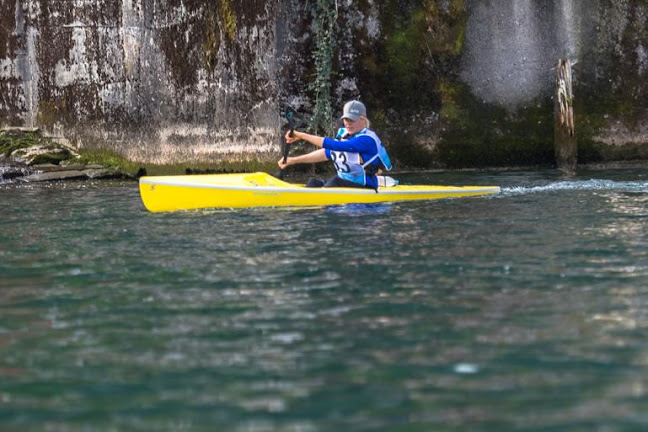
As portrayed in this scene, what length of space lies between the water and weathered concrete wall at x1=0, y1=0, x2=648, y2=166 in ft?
18.9

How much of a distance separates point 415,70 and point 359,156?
4.37 metres

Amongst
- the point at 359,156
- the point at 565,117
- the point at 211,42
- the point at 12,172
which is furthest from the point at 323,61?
the point at 12,172

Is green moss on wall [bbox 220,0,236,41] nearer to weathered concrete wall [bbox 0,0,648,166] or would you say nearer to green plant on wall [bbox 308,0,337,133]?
weathered concrete wall [bbox 0,0,648,166]

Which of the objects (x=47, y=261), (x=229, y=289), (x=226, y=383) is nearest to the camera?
(x=226, y=383)

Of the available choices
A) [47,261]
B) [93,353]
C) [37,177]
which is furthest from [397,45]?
[93,353]

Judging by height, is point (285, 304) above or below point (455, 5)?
below

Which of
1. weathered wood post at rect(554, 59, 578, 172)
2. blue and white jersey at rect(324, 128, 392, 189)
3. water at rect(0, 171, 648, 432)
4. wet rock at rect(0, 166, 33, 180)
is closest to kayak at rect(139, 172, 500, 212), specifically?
blue and white jersey at rect(324, 128, 392, 189)

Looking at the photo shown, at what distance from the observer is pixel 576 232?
7.37 m

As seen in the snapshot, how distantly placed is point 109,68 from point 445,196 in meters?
6.09

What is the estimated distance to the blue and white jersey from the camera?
9867 mm

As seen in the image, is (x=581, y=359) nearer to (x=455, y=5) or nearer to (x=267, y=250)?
(x=267, y=250)

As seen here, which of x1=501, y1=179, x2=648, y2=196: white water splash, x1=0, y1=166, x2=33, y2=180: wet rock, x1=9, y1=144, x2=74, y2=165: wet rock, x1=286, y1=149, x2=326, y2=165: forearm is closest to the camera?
x1=286, y1=149, x2=326, y2=165: forearm

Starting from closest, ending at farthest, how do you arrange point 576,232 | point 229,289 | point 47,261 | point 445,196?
point 229,289
point 47,261
point 576,232
point 445,196

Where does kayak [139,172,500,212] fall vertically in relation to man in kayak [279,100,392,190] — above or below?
below
